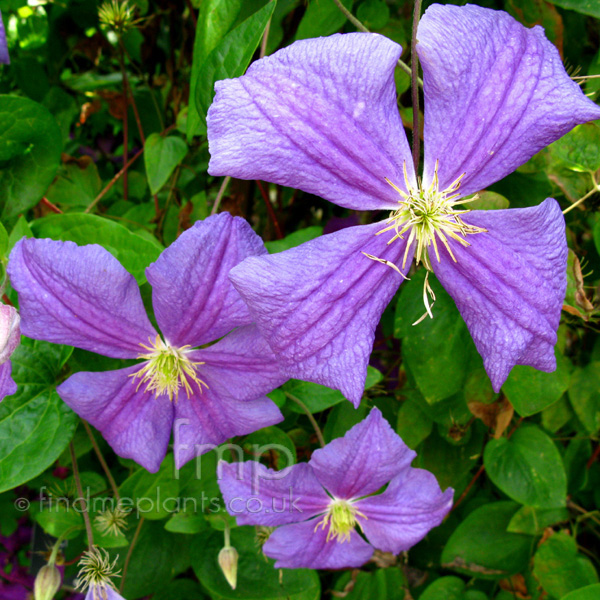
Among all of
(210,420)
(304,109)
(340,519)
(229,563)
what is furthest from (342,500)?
(304,109)

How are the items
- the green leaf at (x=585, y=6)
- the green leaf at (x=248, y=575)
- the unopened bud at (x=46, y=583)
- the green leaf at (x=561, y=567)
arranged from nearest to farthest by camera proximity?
the green leaf at (x=585, y=6), the unopened bud at (x=46, y=583), the green leaf at (x=248, y=575), the green leaf at (x=561, y=567)

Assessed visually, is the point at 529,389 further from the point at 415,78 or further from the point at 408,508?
the point at 415,78

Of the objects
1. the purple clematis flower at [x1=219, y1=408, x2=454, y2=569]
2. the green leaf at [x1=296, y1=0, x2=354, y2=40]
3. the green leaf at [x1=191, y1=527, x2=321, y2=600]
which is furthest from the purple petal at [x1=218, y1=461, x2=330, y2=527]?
the green leaf at [x1=296, y1=0, x2=354, y2=40]

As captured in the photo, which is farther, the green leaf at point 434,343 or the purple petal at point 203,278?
the green leaf at point 434,343

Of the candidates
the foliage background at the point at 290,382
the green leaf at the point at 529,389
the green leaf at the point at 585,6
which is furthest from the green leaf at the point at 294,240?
the green leaf at the point at 585,6

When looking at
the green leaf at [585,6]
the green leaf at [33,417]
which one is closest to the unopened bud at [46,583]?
the green leaf at [33,417]

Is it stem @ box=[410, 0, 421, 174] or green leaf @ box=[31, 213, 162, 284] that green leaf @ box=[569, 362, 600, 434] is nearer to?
stem @ box=[410, 0, 421, 174]

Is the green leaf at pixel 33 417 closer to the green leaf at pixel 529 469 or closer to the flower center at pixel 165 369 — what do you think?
the flower center at pixel 165 369

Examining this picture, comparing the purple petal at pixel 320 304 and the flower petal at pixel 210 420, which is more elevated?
the purple petal at pixel 320 304

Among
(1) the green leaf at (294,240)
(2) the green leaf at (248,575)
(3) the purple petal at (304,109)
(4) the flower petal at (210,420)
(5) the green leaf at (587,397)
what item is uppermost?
(3) the purple petal at (304,109)

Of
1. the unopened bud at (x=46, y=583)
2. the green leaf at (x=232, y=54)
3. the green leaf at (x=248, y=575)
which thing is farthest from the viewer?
the green leaf at (x=248, y=575)
